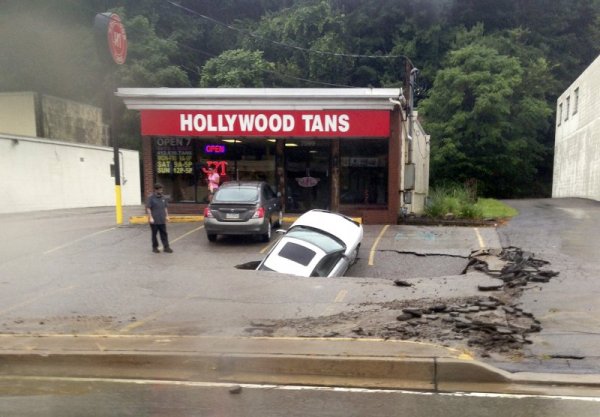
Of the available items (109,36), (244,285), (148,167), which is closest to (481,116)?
(148,167)

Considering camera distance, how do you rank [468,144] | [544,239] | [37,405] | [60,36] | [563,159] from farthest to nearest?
[468,144], [563,159], [544,239], [60,36], [37,405]

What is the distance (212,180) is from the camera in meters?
19.1

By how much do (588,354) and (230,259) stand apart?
8.31 meters

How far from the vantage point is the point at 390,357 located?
5.18 m

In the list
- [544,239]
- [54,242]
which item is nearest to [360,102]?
[544,239]

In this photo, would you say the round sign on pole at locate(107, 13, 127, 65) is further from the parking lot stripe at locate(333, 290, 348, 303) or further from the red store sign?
the parking lot stripe at locate(333, 290, 348, 303)

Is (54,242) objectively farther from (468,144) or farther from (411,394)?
(468,144)

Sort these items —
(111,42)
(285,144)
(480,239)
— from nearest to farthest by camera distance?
(480,239), (111,42), (285,144)

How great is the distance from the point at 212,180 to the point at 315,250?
368 inches

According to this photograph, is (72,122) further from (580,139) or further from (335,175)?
(580,139)

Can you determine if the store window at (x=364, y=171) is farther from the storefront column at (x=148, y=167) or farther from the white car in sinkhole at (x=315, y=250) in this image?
the storefront column at (x=148, y=167)

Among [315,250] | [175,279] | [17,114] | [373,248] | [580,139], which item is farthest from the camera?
[580,139]

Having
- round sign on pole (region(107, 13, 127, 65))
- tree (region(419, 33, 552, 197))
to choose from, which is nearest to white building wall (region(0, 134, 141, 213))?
round sign on pole (region(107, 13, 127, 65))

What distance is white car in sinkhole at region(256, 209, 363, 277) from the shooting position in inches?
411
